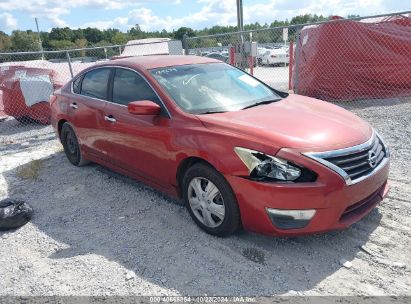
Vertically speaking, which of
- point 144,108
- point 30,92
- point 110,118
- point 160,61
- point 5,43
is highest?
point 5,43

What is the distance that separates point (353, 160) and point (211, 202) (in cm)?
127

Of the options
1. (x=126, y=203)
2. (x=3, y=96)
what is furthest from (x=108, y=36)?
(x=126, y=203)

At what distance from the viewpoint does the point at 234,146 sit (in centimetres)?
327

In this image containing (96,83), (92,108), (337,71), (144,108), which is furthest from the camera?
(337,71)

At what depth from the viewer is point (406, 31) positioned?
29.9 ft

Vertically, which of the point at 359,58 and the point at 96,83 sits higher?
the point at 96,83

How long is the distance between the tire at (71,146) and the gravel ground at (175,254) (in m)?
0.99

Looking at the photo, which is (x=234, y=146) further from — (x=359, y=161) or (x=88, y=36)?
(x=88, y=36)

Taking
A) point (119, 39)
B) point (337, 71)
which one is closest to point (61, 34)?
point (119, 39)

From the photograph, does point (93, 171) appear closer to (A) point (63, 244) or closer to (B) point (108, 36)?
(A) point (63, 244)

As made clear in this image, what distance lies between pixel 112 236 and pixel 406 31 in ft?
27.8

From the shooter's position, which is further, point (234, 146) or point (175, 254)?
point (175, 254)

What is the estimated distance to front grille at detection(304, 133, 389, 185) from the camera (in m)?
3.07

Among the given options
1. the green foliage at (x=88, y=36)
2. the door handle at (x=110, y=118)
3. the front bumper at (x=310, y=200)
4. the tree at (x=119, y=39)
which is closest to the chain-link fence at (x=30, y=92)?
the door handle at (x=110, y=118)
